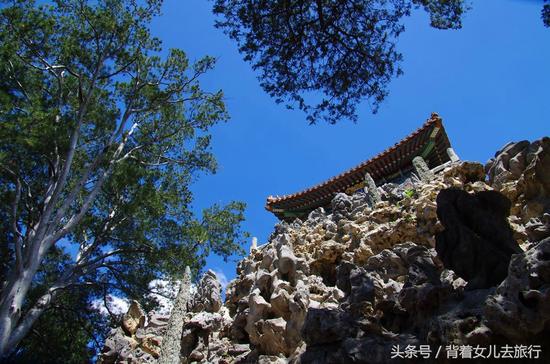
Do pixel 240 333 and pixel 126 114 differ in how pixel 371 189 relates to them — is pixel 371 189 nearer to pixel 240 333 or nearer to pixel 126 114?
pixel 240 333

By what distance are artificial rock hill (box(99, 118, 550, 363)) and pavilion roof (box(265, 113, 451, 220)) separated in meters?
3.60

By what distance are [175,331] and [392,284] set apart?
4916 millimetres

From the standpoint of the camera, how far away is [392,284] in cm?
546

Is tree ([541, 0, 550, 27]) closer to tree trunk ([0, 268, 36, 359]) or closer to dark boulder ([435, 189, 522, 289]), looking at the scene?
dark boulder ([435, 189, 522, 289])

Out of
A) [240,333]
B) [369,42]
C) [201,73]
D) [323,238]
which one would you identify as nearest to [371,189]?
[323,238]

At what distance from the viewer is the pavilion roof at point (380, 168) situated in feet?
42.6

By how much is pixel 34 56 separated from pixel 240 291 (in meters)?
8.41

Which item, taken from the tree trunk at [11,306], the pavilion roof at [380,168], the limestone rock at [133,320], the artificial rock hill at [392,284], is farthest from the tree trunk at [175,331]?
the pavilion roof at [380,168]

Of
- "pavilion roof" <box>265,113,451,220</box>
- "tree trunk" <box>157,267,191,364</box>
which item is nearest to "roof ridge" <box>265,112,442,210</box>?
"pavilion roof" <box>265,113,451,220</box>

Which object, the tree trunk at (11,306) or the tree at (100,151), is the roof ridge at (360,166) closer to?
the tree at (100,151)

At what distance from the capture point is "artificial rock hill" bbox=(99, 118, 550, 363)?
3416mm

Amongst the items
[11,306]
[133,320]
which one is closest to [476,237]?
[133,320]

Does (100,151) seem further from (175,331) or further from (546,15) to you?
(546,15)

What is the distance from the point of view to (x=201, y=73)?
40.2 ft
